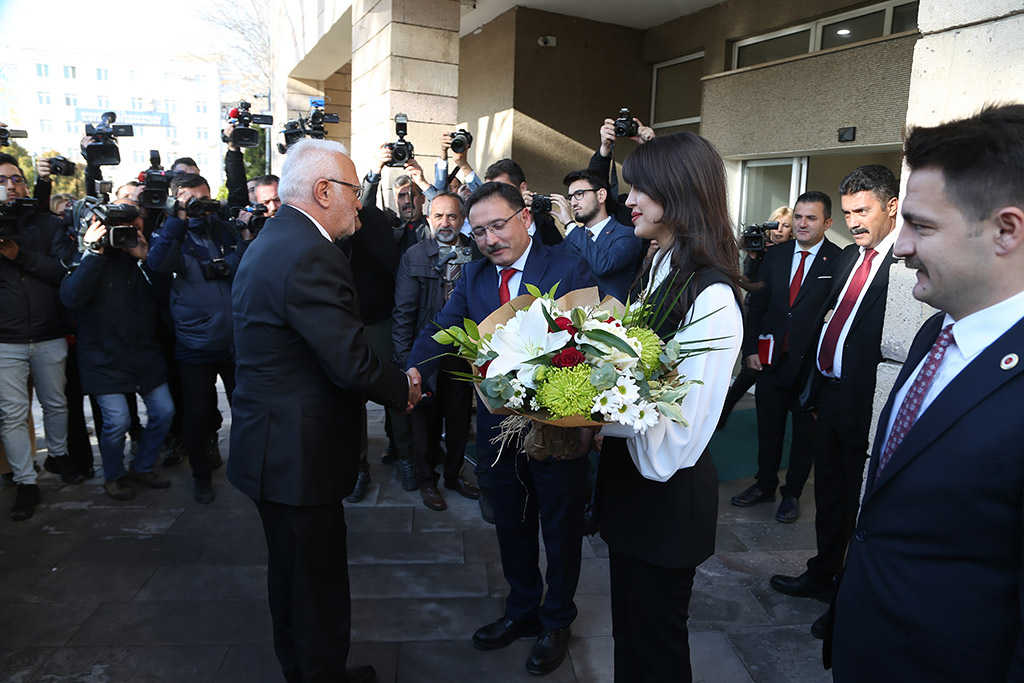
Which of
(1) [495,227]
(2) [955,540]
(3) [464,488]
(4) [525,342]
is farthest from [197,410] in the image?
(2) [955,540]

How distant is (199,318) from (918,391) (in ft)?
15.0

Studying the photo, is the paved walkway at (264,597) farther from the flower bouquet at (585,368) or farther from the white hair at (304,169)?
the white hair at (304,169)

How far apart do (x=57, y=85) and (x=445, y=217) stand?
5767 cm

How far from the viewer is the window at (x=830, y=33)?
6.92 meters

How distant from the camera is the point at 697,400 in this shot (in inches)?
77.2

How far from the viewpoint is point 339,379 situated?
250 cm

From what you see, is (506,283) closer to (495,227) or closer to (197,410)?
(495,227)

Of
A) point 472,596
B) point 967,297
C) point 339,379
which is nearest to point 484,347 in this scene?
point 339,379

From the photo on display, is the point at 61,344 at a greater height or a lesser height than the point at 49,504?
greater

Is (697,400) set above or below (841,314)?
below

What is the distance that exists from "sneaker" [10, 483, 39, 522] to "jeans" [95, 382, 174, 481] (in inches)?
17.0

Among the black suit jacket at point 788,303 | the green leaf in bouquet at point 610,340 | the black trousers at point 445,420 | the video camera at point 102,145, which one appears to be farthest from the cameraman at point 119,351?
the black suit jacket at point 788,303

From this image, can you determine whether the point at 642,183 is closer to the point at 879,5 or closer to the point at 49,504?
the point at 49,504

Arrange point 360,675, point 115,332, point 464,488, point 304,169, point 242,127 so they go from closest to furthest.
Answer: point 304,169, point 360,675, point 115,332, point 464,488, point 242,127
